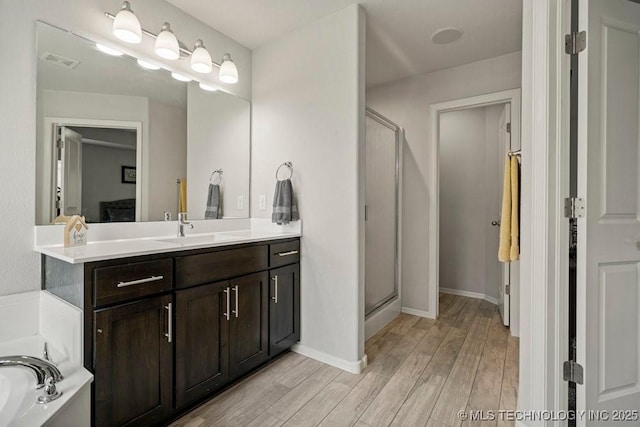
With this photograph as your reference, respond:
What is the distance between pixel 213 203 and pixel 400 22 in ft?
6.61

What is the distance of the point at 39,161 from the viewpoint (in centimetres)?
153

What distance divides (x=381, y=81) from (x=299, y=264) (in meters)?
2.29

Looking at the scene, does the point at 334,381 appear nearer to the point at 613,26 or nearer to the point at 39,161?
the point at 39,161

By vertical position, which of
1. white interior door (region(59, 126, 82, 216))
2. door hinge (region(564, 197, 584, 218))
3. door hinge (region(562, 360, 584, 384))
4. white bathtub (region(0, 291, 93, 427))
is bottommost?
door hinge (region(562, 360, 584, 384))

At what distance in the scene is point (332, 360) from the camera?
2.12m

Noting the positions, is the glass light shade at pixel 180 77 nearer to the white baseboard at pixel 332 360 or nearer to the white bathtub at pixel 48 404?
the white bathtub at pixel 48 404

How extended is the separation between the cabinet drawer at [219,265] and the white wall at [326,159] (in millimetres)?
462

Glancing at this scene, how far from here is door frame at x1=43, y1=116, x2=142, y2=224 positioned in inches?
61.4

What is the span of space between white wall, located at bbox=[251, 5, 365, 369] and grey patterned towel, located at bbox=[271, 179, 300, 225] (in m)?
0.07

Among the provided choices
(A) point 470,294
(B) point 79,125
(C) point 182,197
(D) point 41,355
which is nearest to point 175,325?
(D) point 41,355

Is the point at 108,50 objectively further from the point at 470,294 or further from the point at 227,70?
the point at 470,294

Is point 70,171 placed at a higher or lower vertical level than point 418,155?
lower

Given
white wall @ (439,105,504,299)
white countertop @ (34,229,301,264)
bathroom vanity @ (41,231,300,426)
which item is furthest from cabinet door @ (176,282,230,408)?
white wall @ (439,105,504,299)

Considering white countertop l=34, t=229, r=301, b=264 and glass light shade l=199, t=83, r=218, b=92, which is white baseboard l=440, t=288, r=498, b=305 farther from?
glass light shade l=199, t=83, r=218, b=92
